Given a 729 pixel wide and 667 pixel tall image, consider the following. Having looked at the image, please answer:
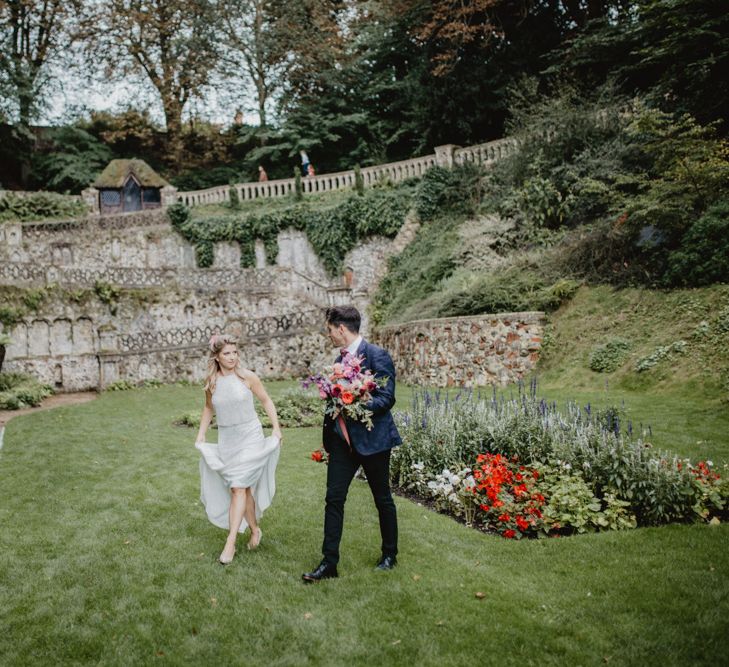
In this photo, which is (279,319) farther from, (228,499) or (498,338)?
(228,499)

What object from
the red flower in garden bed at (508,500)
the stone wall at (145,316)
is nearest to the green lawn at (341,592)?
the red flower in garden bed at (508,500)

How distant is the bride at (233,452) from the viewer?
5.59 m

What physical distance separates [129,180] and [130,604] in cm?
3583

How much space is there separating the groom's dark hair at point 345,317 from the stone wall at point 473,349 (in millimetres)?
10660

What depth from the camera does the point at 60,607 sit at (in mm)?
4699

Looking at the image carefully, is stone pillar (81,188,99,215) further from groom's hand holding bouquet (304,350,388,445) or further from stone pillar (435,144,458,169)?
groom's hand holding bouquet (304,350,388,445)

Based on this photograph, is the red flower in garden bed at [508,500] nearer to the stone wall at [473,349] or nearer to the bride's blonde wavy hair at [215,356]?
the bride's blonde wavy hair at [215,356]

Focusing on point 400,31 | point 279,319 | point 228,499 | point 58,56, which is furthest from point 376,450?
point 58,56

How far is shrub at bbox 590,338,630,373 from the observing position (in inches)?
511

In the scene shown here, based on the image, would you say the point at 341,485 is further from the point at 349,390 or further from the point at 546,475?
the point at 546,475

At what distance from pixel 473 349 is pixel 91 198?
96.2ft

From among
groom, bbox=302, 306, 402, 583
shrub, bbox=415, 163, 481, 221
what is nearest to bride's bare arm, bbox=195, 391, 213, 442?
groom, bbox=302, 306, 402, 583

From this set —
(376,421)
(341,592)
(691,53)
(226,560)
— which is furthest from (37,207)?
(341,592)

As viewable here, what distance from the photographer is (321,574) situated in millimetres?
5039
